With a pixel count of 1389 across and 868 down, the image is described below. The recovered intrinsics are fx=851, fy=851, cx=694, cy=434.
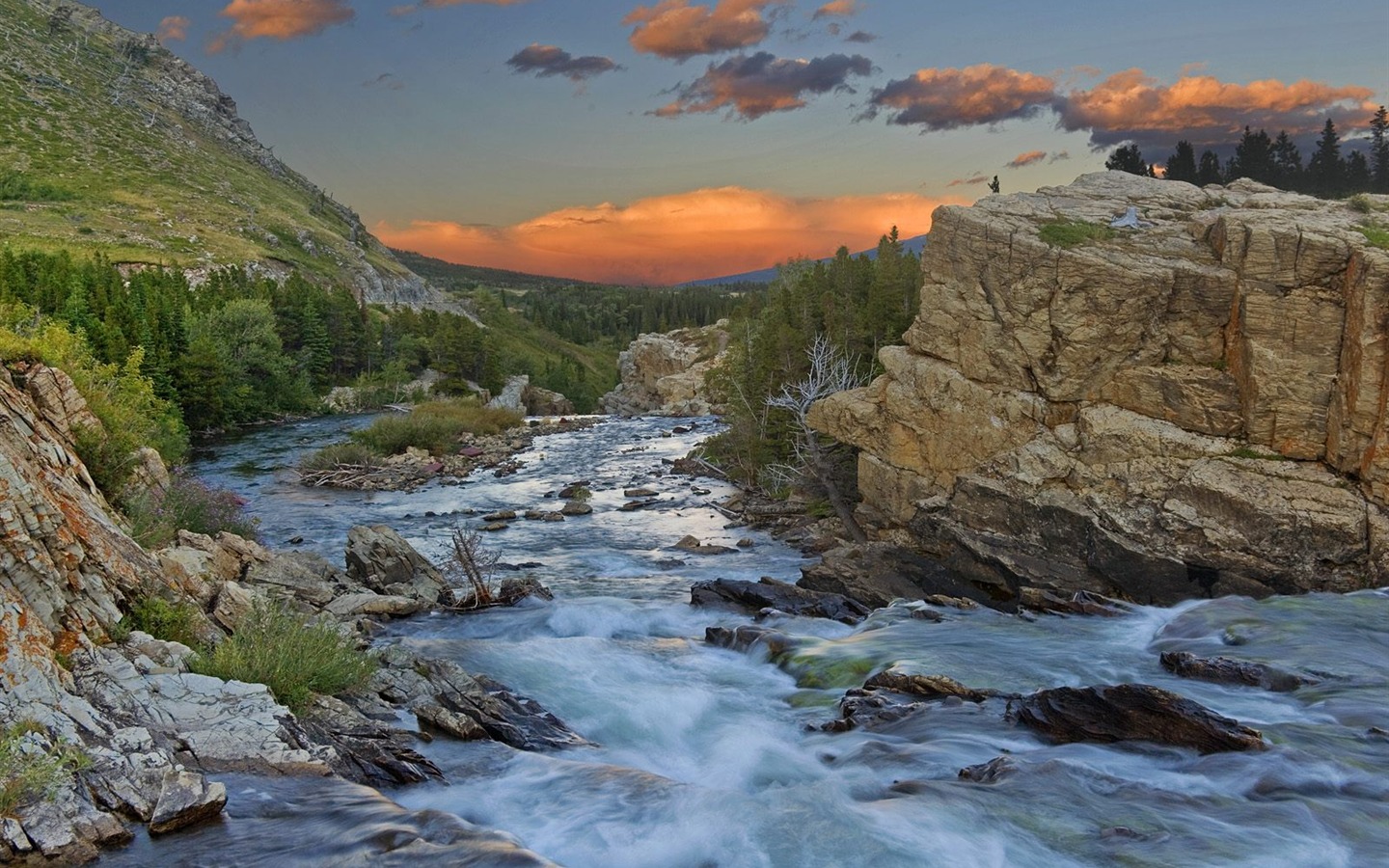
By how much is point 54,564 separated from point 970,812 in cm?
1144

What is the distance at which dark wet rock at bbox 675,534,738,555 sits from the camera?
95.5 ft

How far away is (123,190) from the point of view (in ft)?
464

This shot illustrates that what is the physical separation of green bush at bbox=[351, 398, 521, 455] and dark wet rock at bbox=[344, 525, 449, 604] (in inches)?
1157

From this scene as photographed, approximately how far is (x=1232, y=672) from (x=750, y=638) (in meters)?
8.69

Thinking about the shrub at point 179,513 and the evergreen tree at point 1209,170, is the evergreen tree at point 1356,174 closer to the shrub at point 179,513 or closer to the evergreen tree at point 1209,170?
the evergreen tree at point 1209,170

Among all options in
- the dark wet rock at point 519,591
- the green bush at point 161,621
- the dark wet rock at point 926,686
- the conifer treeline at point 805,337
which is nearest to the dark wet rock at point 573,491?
the conifer treeline at point 805,337

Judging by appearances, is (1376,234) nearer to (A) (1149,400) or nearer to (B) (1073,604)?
(A) (1149,400)

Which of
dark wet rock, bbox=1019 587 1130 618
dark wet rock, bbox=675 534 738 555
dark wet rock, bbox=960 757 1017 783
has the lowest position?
dark wet rock, bbox=675 534 738 555

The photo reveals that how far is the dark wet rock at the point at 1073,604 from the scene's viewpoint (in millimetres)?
19859

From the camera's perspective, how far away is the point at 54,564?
33.9ft

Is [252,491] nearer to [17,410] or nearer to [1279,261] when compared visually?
[17,410]

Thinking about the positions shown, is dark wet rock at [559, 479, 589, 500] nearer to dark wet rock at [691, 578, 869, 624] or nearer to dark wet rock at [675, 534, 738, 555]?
dark wet rock at [675, 534, 738, 555]

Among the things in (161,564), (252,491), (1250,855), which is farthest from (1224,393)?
(252,491)

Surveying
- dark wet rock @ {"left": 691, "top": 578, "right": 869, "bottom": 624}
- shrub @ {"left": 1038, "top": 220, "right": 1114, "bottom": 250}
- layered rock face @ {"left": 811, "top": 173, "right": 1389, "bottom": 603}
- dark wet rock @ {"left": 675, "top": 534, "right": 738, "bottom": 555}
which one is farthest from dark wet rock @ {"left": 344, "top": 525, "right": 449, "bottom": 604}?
shrub @ {"left": 1038, "top": 220, "right": 1114, "bottom": 250}
